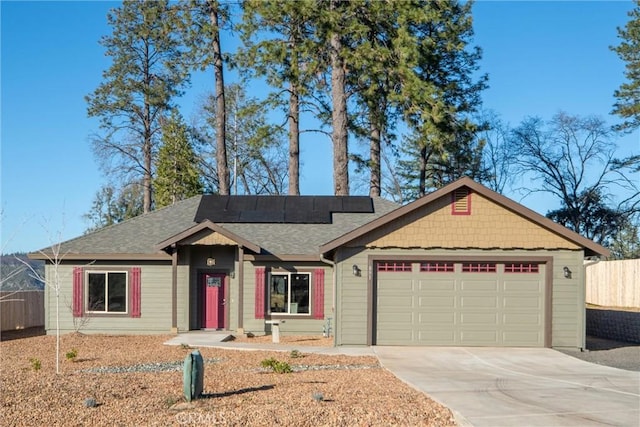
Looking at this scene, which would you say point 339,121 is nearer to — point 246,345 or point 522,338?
point 246,345

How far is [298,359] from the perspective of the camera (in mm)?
15188

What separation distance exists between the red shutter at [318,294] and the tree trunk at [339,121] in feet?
22.6

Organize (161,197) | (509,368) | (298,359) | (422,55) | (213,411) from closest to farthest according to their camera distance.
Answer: (213,411)
(509,368)
(298,359)
(422,55)
(161,197)

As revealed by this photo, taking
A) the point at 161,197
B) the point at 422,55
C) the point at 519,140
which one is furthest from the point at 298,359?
the point at 519,140

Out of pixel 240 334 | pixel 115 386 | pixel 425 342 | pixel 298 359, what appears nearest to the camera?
pixel 115 386

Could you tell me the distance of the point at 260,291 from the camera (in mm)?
21016

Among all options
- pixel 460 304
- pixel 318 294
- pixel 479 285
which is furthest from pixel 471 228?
pixel 318 294

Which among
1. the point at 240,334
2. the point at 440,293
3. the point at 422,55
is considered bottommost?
the point at 240,334

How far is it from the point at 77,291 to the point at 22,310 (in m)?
5.13

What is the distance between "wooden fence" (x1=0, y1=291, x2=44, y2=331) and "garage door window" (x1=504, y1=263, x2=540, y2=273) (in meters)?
16.4

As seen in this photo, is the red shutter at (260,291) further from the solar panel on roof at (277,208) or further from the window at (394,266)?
the window at (394,266)

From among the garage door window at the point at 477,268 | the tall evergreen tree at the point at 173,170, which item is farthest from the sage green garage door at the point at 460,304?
the tall evergreen tree at the point at 173,170

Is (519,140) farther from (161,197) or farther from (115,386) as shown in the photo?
(115,386)

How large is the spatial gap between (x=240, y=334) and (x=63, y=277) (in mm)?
5841
